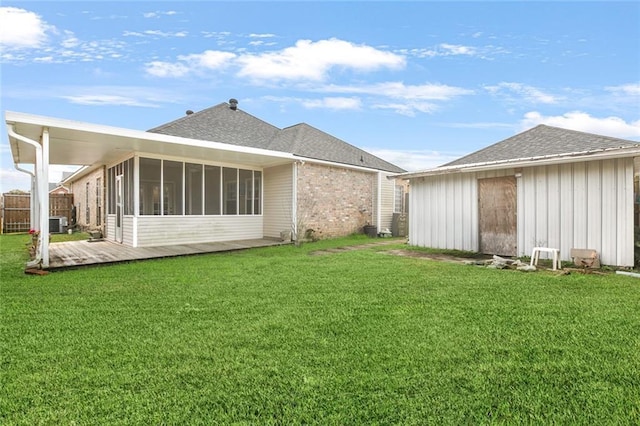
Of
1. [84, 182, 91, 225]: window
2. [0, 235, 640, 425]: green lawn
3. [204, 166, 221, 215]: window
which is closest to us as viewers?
[0, 235, 640, 425]: green lawn

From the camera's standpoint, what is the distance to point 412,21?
9961 millimetres

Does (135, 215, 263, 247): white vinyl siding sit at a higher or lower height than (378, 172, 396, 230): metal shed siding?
lower

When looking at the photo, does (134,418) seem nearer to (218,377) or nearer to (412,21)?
(218,377)

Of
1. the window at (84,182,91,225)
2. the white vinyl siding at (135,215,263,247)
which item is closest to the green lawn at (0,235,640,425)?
the white vinyl siding at (135,215,263,247)

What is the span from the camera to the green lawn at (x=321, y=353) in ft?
6.71

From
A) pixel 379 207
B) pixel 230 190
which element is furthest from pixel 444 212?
pixel 230 190

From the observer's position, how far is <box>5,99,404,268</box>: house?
890cm

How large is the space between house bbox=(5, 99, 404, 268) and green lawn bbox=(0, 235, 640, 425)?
4.48 metres

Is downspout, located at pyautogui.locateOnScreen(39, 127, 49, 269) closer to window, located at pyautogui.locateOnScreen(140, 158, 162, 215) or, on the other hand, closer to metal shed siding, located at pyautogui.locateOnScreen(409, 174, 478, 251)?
window, located at pyautogui.locateOnScreen(140, 158, 162, 215)

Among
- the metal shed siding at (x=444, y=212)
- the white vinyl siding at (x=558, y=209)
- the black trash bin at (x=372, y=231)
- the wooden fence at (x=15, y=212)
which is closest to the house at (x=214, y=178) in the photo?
the black trash bin at (x=372, y=231)

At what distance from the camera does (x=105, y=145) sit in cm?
920

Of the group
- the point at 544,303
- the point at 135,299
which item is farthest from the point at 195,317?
the point at 544,303

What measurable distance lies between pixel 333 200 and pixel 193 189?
17.5 ft

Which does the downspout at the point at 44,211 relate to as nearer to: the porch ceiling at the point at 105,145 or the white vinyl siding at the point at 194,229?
the porch ceiling at the point at 105,145
